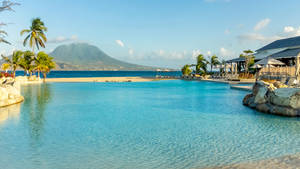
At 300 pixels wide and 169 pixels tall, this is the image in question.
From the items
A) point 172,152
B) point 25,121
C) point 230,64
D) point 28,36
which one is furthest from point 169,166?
point 28,36

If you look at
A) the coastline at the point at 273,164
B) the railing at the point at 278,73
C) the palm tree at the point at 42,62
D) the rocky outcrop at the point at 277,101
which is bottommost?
the coastline at the point at 273,164

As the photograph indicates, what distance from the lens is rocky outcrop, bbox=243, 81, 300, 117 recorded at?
10.8 metres

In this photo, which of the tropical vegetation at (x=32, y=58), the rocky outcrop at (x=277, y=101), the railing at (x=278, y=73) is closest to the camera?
the rocky outcrop at (x=277, y=101)

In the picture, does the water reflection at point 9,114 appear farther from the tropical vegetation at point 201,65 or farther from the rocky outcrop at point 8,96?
the tropical vegetation at point 201,65

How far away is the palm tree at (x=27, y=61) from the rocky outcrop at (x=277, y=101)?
113 ft

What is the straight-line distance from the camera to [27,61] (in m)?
37.3

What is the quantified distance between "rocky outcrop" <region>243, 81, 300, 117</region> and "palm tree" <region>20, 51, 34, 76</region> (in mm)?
34546

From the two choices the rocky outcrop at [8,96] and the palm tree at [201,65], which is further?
the palm tree at [201,65]

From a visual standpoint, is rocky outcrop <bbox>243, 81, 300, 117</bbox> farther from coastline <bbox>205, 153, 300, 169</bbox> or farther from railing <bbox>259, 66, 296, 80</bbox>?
railing <bbox>259, 66, 296, 80</bbox>

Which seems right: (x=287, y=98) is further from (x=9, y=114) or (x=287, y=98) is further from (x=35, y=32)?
(x=35, y=32)

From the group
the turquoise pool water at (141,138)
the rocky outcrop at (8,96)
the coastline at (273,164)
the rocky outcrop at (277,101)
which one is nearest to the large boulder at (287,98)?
the rocky outcrop at (277,101)

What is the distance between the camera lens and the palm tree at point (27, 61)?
120ft

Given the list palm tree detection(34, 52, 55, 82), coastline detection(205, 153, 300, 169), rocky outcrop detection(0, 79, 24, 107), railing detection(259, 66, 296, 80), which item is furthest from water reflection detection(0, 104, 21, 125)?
palm tree detection(34, 52, 55, 82)

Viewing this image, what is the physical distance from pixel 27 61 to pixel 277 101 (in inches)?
1444
